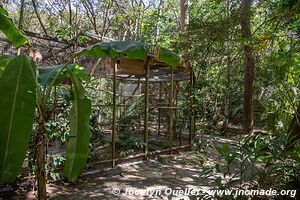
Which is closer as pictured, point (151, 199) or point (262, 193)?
point (262, 193)

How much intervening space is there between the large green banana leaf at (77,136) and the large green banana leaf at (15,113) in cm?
44

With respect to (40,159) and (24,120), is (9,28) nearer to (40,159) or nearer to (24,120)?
(24,120)

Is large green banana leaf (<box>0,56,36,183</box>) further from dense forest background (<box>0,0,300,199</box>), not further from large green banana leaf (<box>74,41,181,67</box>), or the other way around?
large green banana leaf (<box>74,41,181,67</box>)

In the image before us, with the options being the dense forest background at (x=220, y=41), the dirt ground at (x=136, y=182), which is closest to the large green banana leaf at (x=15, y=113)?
the dirt ground at (x=136, y=182)

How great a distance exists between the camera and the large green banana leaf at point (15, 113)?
77.0 inches

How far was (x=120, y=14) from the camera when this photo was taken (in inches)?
457

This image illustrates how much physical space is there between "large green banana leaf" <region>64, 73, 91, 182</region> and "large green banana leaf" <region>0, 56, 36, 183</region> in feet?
1.46

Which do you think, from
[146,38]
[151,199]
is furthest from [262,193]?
[146,38]

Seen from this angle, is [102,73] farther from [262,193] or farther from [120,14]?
[120,14]

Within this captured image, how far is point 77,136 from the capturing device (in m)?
2.47

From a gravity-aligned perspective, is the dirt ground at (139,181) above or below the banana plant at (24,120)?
below

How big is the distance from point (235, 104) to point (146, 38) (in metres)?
6.62

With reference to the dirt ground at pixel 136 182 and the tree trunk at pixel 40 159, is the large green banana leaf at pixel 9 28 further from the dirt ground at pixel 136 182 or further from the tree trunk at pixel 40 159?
the dirt ground at pixel 136 182

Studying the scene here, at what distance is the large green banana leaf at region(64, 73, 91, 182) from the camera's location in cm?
237
